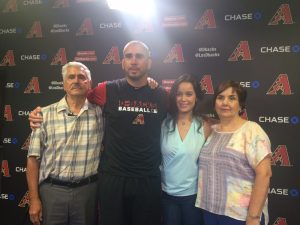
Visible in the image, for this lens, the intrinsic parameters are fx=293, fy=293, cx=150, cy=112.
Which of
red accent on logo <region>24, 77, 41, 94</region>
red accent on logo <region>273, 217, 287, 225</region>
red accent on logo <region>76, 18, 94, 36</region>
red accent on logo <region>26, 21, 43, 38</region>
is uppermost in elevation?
red accent on logo <region>26, 21, 43, 38</region>

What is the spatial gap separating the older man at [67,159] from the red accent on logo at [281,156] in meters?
1.40

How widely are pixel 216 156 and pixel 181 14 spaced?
4.40 ft

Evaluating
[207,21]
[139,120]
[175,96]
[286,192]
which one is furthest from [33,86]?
[286,192]

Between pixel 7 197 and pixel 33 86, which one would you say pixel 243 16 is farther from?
pixel 7 197

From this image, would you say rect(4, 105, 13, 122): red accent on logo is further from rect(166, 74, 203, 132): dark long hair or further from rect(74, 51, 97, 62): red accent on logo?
rect(166, 74, 203, 132): dark long hair

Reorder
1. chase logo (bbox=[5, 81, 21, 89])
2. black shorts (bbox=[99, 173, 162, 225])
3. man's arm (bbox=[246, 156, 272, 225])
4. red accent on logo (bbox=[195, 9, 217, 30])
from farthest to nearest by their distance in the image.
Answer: chase logo (bbox=[5, 81, 21, 89]) → red accent on logo (bbox=[195, 9, 217, 30]) → black shorts (bbox=[99, 173, 162, 225]) → man's arm (bbox=[246, 156, 272, 225])

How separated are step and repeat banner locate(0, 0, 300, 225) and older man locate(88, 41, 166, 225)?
65 cm

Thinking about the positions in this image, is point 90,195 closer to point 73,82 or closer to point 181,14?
point 73,82

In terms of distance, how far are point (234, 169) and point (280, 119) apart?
880 mm

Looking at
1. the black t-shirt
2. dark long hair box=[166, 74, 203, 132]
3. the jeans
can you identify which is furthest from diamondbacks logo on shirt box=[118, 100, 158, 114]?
the jeans

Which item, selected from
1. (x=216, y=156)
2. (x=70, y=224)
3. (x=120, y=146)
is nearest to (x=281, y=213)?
(x=216, y=156)

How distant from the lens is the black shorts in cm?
183

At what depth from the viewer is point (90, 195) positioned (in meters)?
1.96

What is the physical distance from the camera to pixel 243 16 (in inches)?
93.9
